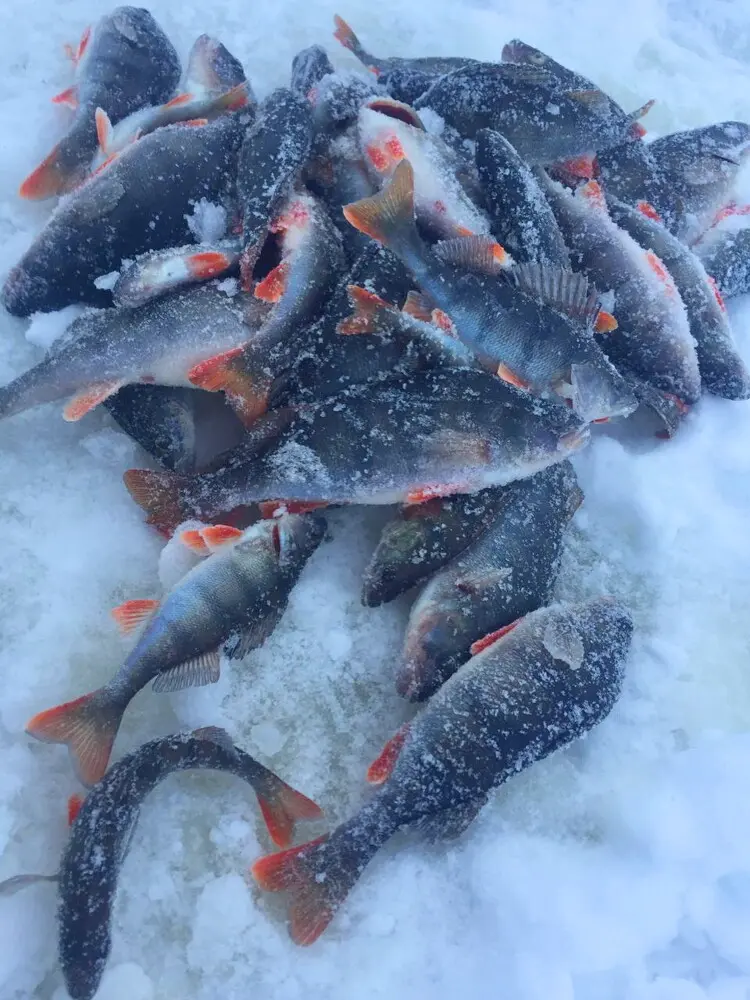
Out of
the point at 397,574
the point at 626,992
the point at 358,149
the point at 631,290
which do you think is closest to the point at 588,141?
the point at 631,290

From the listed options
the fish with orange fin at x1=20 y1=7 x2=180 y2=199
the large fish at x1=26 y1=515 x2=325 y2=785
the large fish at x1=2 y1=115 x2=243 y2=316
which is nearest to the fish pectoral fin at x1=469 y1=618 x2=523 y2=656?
the large fish at x1=26 y1=515 x2=325 y2=785

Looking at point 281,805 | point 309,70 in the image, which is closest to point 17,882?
point 281,805

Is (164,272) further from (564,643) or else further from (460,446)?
(564,643)

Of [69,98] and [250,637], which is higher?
[69,98]

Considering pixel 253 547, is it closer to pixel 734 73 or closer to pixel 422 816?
pixel 422 816

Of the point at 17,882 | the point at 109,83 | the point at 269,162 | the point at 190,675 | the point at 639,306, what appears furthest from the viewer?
the point at 109,83
